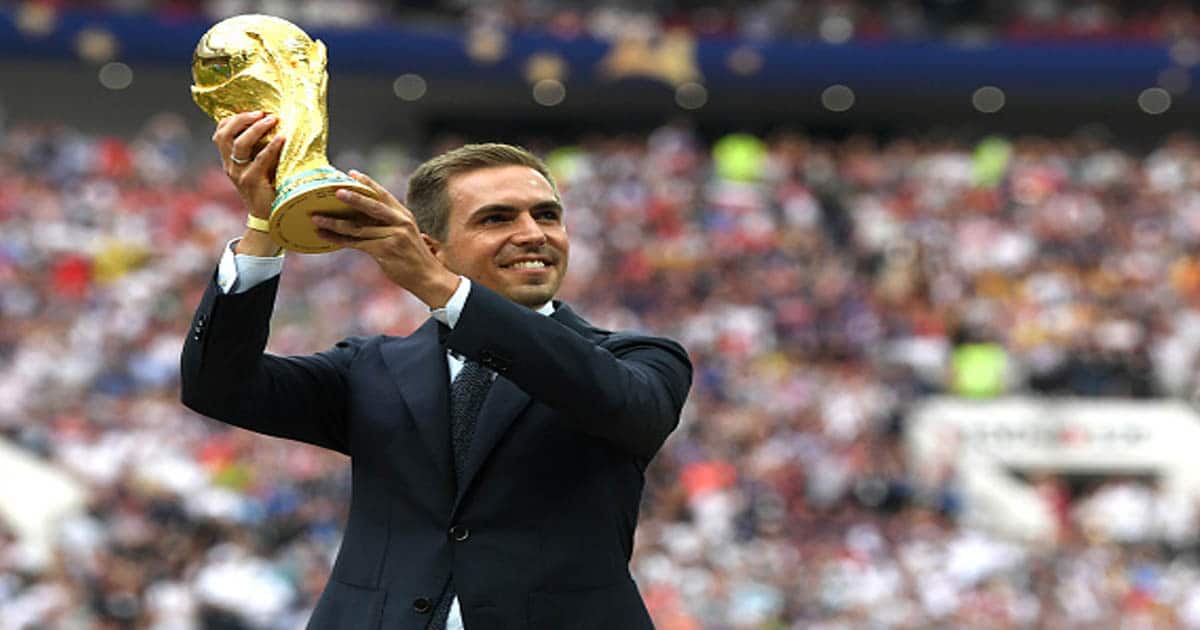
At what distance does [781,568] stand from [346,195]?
31.6 feet

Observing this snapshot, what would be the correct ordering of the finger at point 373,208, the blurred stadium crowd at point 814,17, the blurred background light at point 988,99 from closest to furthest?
the finger at point 373,208, the blurred stadium crowd at point 814,17, the blurred background light at point 988,99

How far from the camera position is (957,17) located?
87.7 ft

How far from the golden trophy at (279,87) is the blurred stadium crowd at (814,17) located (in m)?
22.1

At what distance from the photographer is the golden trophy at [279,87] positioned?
2.53 metres

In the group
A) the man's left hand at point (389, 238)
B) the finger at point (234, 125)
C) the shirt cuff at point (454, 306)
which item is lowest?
the shirt cuff at point (454, 306)

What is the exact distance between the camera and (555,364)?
2504 millimetres

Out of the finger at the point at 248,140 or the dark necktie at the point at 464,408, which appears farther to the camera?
the dark necktie at the point at 464,408

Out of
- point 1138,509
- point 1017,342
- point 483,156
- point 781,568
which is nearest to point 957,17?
point 1017,342

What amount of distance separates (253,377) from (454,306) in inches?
15.2

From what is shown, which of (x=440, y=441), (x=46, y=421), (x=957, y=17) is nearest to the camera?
(x=440, y=441)

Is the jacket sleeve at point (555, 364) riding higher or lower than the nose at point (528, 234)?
lower

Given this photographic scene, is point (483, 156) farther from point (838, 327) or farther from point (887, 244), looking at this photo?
point (887, 244)

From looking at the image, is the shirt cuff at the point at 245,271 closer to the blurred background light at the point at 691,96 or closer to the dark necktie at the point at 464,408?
the dark necktie at the point at 464,408

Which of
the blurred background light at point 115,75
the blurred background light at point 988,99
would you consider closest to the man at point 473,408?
the blurred background light at point 115,75
